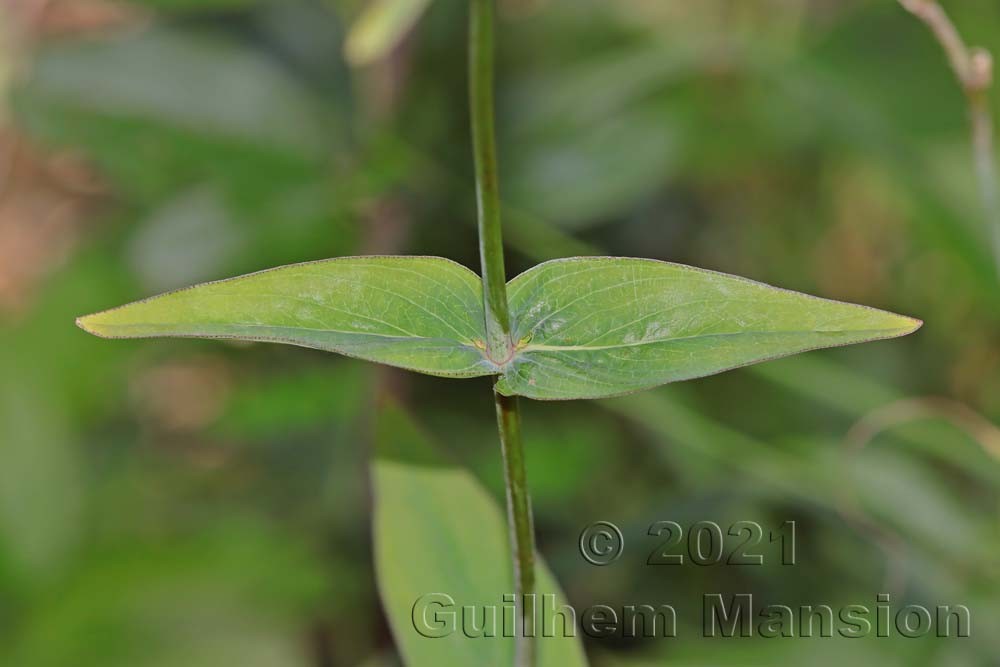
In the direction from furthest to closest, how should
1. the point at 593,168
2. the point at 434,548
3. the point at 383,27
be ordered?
the point at 593,168
the point at 434,548
the point at 383,27

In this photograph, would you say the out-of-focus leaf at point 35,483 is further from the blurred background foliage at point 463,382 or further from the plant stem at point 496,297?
the plant stem at point 496,297

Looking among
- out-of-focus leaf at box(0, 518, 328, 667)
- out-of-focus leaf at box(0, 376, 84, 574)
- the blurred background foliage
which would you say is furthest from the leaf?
out-of-focus leaf at box(0, 376, 84, 574)

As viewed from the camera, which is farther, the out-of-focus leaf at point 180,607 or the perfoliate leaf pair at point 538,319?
the out-of-focus leaf at point 180,607

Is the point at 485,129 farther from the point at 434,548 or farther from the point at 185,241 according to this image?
the point at 185,241

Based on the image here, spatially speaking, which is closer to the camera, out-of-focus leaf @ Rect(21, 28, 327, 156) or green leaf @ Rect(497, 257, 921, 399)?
green leaf @ Rect(497, 257, 921, 399)

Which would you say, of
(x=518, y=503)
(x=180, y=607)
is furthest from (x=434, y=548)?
(x=180, y=607)

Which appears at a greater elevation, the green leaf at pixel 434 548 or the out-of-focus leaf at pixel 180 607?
the out-of-focus leaf at pixel 180 607

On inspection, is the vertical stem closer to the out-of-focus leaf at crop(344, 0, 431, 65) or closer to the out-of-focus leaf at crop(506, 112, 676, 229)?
the out-of-focus leaf at crop(344, 0, 431, 65)

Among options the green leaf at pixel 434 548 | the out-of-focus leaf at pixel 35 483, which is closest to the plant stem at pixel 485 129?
the green leaf at pixel 434 548

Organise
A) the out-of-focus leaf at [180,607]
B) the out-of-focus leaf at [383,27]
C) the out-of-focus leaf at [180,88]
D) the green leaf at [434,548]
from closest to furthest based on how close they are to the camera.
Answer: the out-of-focus leaf at [383,27] → the green leaf at [434,548] → the out-of-focus leaf at [180,607] → the out-of-focus leaf at [180,88]
